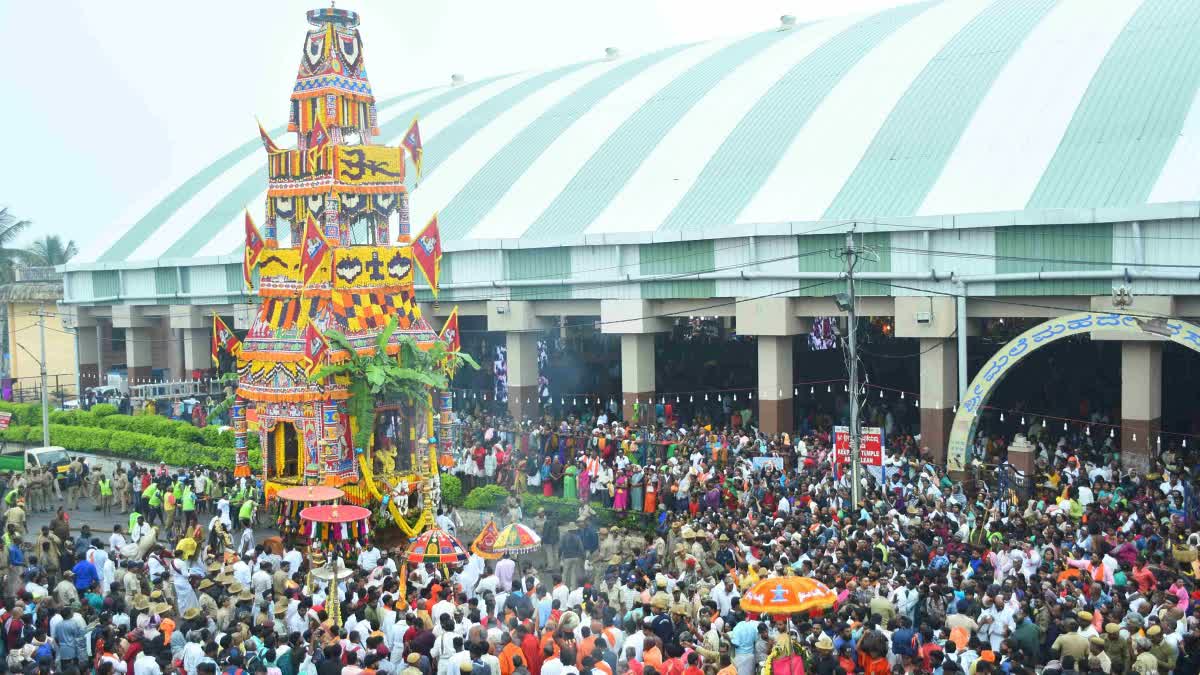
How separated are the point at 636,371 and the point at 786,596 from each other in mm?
18470

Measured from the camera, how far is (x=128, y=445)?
33750 millimetres

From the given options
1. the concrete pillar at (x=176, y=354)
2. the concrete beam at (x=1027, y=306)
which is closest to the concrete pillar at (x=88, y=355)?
the concrete pillar at (x=176, y=354)

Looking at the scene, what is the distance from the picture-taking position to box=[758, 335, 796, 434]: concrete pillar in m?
30.2

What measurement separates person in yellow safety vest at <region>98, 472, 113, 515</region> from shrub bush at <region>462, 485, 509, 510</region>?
8262mm

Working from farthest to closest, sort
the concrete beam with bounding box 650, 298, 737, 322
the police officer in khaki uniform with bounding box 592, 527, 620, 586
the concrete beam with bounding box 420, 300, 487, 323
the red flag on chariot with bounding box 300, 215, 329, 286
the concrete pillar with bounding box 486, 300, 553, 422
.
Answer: the concrete beam with bounding box 420, 300, 487, 323
the concrete pillar with bounding box 486, 300, 553, 422
the concrete beam with bounding box 650, 298, 737, 322
the red flag on chariot with bounding box 300, 215, 329, 286
the police officer in khaki uniform with bounding box 592, 527, 620, 586

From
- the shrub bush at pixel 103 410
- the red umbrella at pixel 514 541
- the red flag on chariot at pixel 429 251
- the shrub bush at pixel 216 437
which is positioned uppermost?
the red flag on chariot at pixel 429 251

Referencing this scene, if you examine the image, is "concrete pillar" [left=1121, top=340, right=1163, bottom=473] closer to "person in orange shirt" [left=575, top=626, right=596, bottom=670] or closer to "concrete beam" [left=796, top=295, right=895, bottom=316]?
"concrete beam" [left=796, top=295, right=895, bottom=316]

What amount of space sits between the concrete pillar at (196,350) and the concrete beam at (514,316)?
13.4 metres

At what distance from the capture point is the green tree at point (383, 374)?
2372cm

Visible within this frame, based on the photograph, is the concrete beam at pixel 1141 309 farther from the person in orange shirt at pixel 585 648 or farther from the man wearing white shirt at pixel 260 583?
the man wearing white shirt at pixel 260 583

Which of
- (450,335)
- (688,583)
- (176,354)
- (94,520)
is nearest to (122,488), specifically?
(94,520)

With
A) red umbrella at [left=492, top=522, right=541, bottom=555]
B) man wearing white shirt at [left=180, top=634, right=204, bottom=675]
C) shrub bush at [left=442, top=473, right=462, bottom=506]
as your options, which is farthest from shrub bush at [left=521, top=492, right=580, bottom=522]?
man wearing white shirt at [left=180, top=634, right=204, bottom=675]

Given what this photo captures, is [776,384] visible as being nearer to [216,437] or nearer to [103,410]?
[216,437]

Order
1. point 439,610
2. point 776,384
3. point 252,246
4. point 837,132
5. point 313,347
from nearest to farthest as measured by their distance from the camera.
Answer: point 439,610 < point 313,347 < point 252,246 < point 776,384 < point 837,132
